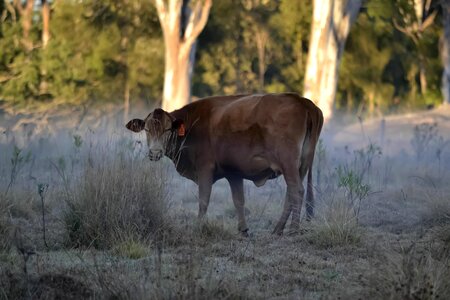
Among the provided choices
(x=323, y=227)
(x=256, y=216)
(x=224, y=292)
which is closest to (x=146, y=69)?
(x=256, y=216)

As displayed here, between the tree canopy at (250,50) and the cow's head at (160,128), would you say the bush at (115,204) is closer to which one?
the cow's head at (160,128)

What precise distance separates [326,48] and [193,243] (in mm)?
18803

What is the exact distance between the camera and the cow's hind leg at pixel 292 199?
28.9ft

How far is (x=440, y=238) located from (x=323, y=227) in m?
1.11

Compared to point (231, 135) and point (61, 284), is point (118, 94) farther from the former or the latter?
point (61, 284)

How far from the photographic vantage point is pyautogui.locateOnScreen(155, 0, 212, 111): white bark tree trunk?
2586 centimetres

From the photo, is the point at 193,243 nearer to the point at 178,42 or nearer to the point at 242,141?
the point at 242,141

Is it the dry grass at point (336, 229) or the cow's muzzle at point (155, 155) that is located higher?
the cow's muzzle at point (155, 155)

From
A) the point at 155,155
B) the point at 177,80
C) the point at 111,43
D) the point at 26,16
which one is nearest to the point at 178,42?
the point at 177,80

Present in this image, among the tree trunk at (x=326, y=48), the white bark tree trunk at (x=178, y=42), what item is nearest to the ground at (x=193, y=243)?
the tree trunk at (x=326, y=48)

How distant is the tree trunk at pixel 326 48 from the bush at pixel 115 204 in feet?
58.3

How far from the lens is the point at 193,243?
7746 mm

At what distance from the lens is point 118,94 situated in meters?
31.7

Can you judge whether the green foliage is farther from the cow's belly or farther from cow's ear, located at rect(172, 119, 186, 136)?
the cow's belly
